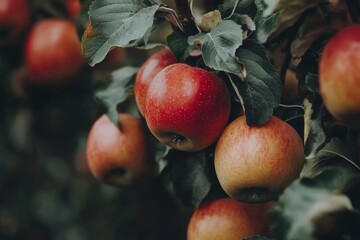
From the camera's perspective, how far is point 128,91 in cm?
153

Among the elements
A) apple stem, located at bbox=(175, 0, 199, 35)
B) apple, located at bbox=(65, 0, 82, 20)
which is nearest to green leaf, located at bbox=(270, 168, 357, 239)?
apple stem, located at bbox=(175, 0, 199, 35)

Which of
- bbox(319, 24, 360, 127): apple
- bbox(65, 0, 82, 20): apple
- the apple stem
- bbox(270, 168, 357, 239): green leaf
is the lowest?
bbox(65, 0, 82, 20): apple

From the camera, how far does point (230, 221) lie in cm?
130

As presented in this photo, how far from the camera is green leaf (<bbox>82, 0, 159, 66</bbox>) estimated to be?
1188 mm

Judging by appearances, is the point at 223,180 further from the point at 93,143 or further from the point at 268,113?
the point at 93,143

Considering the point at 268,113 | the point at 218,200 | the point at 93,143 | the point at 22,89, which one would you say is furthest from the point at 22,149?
the point at 268,113

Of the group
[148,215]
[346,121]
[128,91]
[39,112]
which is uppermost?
[346,121]

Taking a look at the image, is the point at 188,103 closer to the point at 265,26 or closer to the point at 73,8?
the point at 265,26

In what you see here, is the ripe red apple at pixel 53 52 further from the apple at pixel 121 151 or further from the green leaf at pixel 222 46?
the green leaf at pixel 222 46

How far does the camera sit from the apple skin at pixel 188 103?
118 centimetres

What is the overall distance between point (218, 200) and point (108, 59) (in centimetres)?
96

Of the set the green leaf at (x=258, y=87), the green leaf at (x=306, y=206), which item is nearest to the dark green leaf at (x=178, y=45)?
the green leaf at (x=258, y=87)

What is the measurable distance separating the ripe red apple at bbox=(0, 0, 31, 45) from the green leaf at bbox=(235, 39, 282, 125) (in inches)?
48.3

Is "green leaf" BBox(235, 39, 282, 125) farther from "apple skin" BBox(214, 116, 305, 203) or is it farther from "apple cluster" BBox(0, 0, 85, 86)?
"apple cluster" BBox(0, 0, 85, 86)
